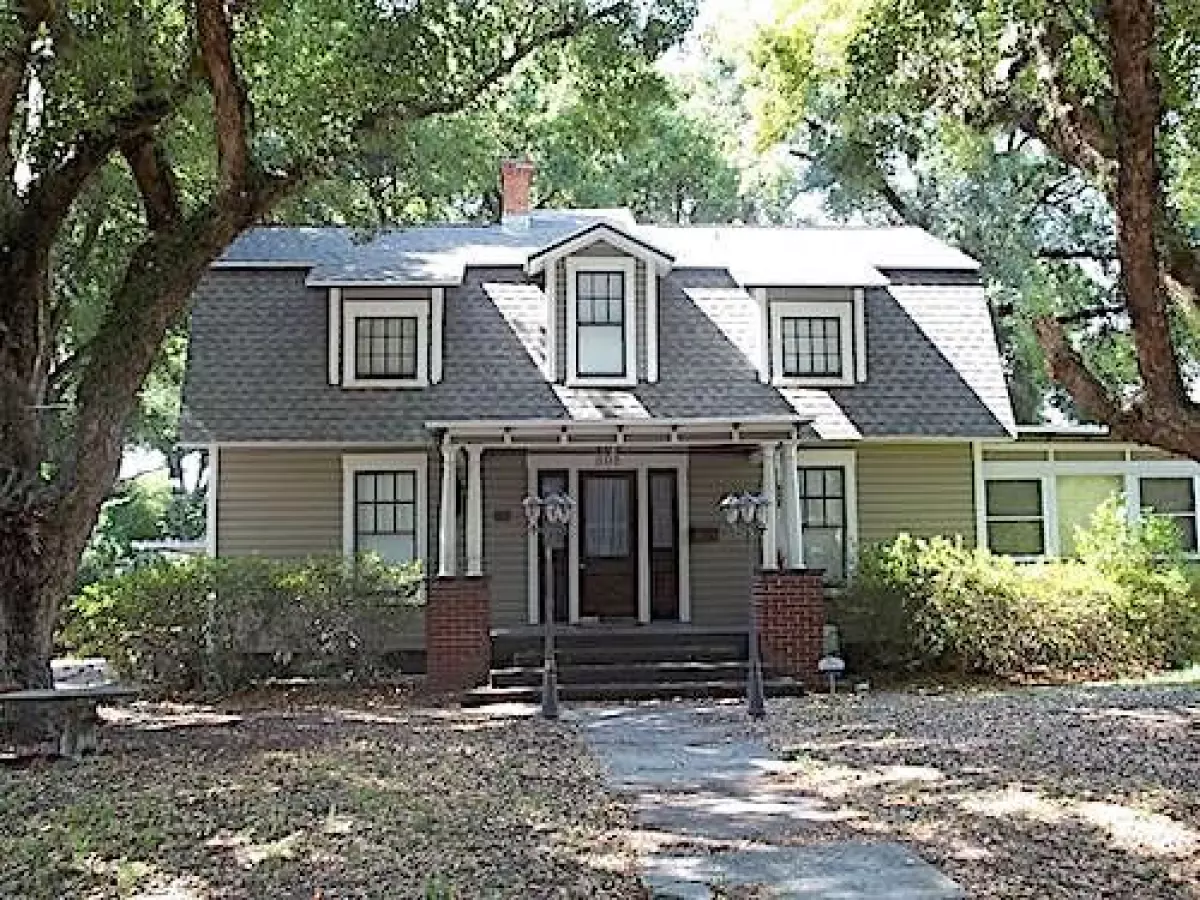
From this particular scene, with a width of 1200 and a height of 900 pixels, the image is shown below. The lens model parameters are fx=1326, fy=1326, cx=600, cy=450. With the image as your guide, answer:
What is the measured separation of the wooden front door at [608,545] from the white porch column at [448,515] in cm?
226

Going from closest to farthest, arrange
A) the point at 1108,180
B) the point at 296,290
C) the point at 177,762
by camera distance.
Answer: the point at 1108,180
the point at 177,762
the point at 296,290

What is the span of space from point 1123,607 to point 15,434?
12106 millimetres

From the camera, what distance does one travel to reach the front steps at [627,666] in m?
14.0

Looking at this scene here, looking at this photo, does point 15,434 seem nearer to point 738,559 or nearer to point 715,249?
point 738,559

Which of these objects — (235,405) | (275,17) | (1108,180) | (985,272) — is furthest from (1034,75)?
(985,272)

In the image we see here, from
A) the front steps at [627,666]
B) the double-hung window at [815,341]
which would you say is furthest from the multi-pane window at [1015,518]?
the front steps at [627,666]

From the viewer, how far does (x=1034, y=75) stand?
1025 cm

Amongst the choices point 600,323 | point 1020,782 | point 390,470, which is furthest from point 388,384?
point 1020,782

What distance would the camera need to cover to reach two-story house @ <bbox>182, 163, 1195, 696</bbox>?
16.8 metres

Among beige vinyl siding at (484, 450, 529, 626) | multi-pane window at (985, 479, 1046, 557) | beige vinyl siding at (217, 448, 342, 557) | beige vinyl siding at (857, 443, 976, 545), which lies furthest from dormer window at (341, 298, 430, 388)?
multi-pane window at (985, 479, 1046, 557)

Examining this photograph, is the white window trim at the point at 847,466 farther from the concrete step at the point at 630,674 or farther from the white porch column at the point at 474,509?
the white porch column at the point at 474,509

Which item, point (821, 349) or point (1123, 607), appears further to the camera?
point (821, 349)

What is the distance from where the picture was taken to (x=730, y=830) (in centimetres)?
729

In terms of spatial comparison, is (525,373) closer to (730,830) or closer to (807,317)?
(807,317)
